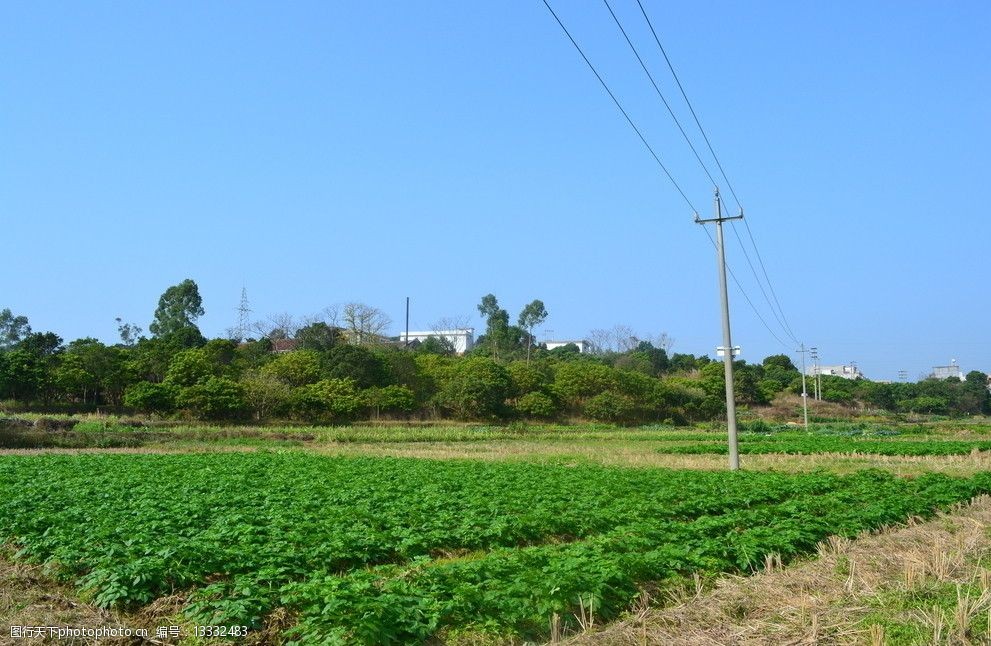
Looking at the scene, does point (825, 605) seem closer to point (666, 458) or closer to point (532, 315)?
point (666, 458)

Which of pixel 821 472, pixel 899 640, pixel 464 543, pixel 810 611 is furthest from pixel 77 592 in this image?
pixel 821 472

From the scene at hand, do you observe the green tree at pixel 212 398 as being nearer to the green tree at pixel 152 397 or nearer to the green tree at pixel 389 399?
the green tree at pixel 152 397

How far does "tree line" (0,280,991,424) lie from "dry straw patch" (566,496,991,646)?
5523cm

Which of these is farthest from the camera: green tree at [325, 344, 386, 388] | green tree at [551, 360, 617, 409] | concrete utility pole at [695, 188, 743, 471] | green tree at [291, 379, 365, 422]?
green tree at [551, 360, 617, 409]

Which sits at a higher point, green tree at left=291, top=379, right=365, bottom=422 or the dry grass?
green tree at left=291, top=379, right=365, bottom=422

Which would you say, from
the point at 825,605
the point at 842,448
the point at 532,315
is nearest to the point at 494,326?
the point at 532,315

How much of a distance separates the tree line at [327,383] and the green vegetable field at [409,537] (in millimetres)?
39941

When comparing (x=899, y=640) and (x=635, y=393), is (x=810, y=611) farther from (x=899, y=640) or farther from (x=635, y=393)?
(x=635, y=393)

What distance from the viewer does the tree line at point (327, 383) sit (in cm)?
6181

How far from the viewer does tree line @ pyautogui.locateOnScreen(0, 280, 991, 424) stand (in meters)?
61.8

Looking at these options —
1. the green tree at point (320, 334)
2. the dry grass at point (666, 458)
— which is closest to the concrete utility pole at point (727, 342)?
the dry grass at point (666, 458)

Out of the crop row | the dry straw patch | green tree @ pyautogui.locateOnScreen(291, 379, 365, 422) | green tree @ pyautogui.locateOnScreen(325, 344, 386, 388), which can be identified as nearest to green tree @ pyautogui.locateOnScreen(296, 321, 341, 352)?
green tree @ pyautogui.locateOnScreen(325, 344, 386, 388)

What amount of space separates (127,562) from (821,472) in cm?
2447

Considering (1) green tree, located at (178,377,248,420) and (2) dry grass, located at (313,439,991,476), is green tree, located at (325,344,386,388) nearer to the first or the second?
(1) green tree, located at (178,377,248,420)
